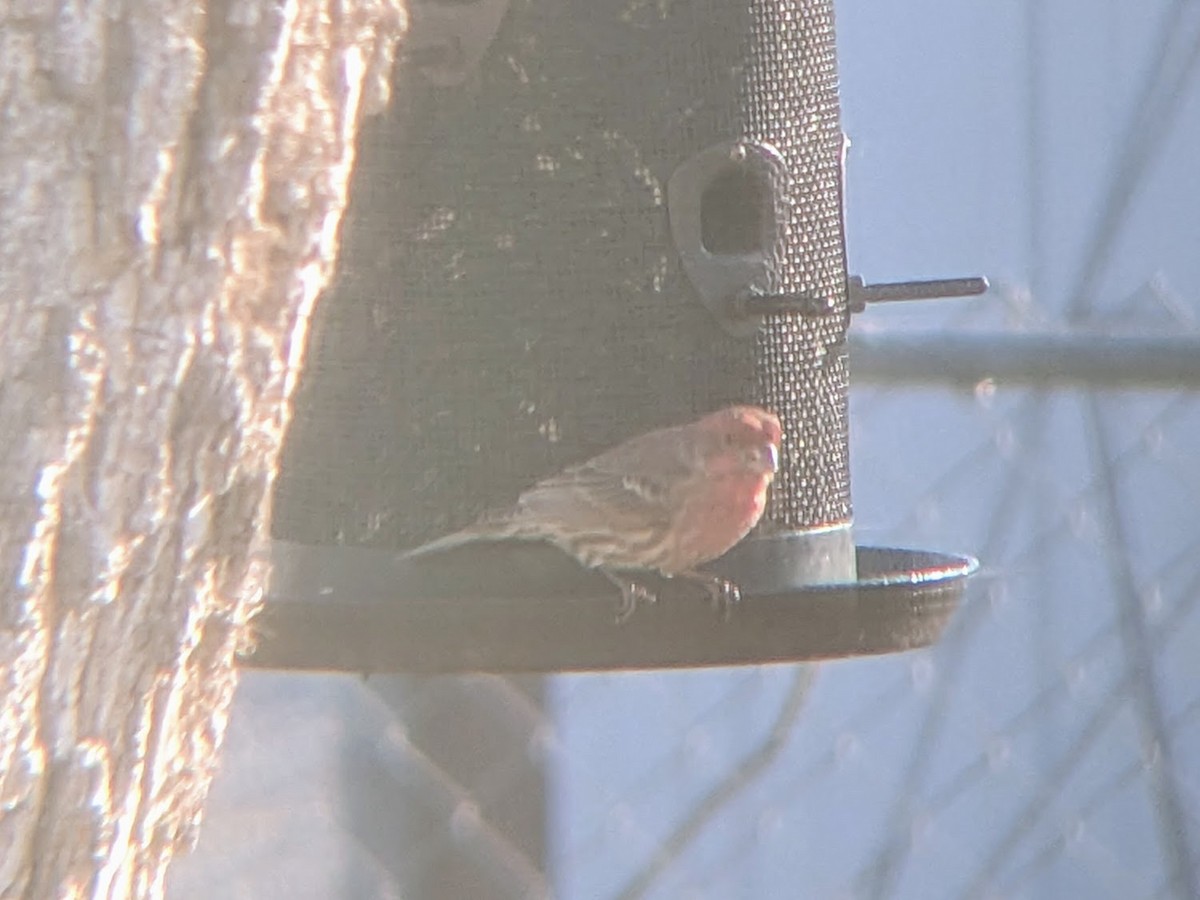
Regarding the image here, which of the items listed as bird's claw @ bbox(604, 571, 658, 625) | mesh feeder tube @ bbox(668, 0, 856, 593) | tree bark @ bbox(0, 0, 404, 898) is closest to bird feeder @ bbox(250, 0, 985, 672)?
mesh feeder tube @ bbox(668, 0, 856, 593)

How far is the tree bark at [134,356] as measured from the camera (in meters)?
1.64

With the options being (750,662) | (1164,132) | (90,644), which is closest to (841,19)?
(1164,132)

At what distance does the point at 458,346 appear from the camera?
3.06 m

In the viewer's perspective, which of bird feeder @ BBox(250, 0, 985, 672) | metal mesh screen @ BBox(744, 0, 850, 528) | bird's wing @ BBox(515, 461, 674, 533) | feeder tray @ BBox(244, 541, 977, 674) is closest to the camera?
feeder tray @ BBox(244, 541, 977, 674)

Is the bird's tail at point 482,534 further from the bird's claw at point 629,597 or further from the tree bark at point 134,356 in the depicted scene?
the tree bark at point 134,356

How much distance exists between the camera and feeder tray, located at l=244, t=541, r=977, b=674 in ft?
8.75

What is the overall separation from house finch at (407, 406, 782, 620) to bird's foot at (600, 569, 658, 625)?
0.02 meters

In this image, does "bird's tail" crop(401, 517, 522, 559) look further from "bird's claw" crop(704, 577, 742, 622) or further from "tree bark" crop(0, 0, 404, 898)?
"tree bark" crop(0, 0, 404, 898)

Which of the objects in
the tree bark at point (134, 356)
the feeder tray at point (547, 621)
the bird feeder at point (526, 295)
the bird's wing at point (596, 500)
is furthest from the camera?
the bird feeder at point (526, 295)

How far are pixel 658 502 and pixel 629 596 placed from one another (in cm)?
30

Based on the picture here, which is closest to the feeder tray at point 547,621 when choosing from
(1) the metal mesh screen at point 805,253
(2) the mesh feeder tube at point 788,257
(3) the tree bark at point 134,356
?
(2) the mesh feeder tube at point 788,257

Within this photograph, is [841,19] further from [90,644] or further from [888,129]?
[90,644]

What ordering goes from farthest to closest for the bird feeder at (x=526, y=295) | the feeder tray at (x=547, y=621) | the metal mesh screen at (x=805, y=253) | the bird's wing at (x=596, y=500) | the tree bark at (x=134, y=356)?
the metal mesh screen at (x=805, y=253), the bird feeder at (x=526, y=295), the bird's wing at (x=596, y=500), the feeder tray at (x=547, y=621), the tree bark at (x=134, y=356)

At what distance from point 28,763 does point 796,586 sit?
4.92 feet
